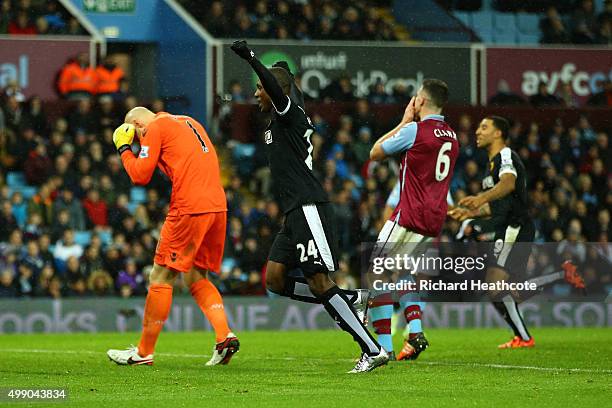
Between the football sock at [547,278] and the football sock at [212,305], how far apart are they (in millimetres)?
6334

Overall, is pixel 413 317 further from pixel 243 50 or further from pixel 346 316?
pixel 243 50

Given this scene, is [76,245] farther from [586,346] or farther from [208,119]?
[586,346]

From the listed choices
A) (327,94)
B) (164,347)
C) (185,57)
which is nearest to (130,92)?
(185,57)

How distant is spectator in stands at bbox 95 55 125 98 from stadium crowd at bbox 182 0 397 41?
2181 mm

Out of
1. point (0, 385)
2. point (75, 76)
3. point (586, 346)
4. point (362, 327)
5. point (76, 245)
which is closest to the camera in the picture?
point (0, 385)

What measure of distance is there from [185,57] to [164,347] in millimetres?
10614

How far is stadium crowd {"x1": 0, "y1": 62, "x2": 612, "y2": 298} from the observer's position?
1859 centimetres

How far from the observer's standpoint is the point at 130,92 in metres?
23.9

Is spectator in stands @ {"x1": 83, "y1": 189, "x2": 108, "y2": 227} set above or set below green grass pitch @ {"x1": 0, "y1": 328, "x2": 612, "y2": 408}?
above

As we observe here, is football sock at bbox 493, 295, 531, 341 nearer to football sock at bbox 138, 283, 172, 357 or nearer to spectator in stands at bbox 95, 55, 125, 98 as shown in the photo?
football sock at bbox 138, 283, 172, 357

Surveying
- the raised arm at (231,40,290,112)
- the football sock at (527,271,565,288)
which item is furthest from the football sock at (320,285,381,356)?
the football sock at (527,271,565,288)

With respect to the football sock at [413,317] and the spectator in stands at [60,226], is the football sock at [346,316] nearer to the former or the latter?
the football sock at [413,317]

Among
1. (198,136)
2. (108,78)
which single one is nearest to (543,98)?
(108,78)

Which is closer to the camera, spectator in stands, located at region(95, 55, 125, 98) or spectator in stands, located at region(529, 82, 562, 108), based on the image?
spectator in stands, located at region(95, 55, 125, 98)
